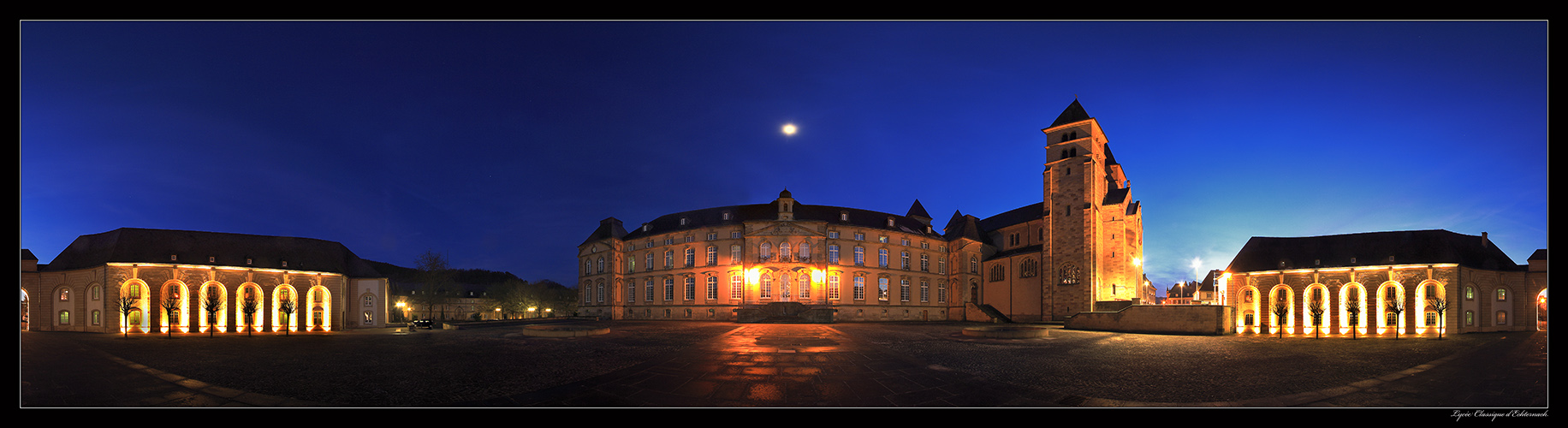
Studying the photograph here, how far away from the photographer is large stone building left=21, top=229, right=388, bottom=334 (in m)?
41.4

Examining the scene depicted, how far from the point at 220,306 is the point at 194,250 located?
528cm

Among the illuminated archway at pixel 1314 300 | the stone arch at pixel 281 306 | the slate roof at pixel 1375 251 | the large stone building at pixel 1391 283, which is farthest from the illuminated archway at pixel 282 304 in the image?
the illuminated archway at pixel 1314 300

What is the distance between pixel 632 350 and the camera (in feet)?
66.7

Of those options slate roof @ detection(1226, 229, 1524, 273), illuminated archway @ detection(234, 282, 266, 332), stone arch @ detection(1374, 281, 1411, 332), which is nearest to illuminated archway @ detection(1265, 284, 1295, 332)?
slate roof @ detection(1226, 229, 1524, 273)

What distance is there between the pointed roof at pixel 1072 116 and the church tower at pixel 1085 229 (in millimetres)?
100

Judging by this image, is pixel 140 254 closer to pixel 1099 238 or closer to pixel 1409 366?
pixel 1409 366

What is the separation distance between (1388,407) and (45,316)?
215 ft

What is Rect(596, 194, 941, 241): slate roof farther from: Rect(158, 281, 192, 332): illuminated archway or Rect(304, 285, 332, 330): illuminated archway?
Rect(158, 281, 192, 332): illuminated archway

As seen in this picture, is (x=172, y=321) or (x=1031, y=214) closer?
(x=172, y=321)

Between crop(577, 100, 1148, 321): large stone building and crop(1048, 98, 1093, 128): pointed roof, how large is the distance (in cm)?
16

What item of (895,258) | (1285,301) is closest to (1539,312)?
(1285,301)

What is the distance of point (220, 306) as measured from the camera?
43.6 metres
